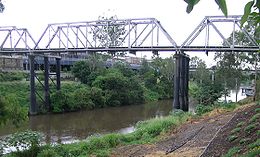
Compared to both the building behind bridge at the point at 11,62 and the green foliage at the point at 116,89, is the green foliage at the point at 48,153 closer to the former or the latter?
the green foliage at the point at 116,89

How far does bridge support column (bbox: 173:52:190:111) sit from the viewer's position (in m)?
31.6

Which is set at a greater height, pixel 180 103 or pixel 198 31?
pixel 198 31

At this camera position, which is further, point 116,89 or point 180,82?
point 116,89

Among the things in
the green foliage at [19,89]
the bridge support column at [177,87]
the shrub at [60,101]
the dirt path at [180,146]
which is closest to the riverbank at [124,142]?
the dirt path at [180,146]

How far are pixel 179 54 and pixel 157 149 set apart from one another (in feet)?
66.6

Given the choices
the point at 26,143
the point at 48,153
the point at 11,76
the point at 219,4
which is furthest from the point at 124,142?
the point at 11,76

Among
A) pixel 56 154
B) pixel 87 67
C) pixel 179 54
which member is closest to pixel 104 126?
pixel 179 54

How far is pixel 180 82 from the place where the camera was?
1291 inches

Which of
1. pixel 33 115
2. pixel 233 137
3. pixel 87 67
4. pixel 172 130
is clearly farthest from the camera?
pixel 87 67

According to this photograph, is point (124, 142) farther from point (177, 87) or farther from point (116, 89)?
point (116, 89)

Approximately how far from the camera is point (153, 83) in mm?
68375

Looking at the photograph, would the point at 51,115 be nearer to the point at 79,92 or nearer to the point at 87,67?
the point at 79,92

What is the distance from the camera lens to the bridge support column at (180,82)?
1245 inches

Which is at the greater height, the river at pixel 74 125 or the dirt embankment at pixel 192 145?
the dirt embankment at pixel 192 145
